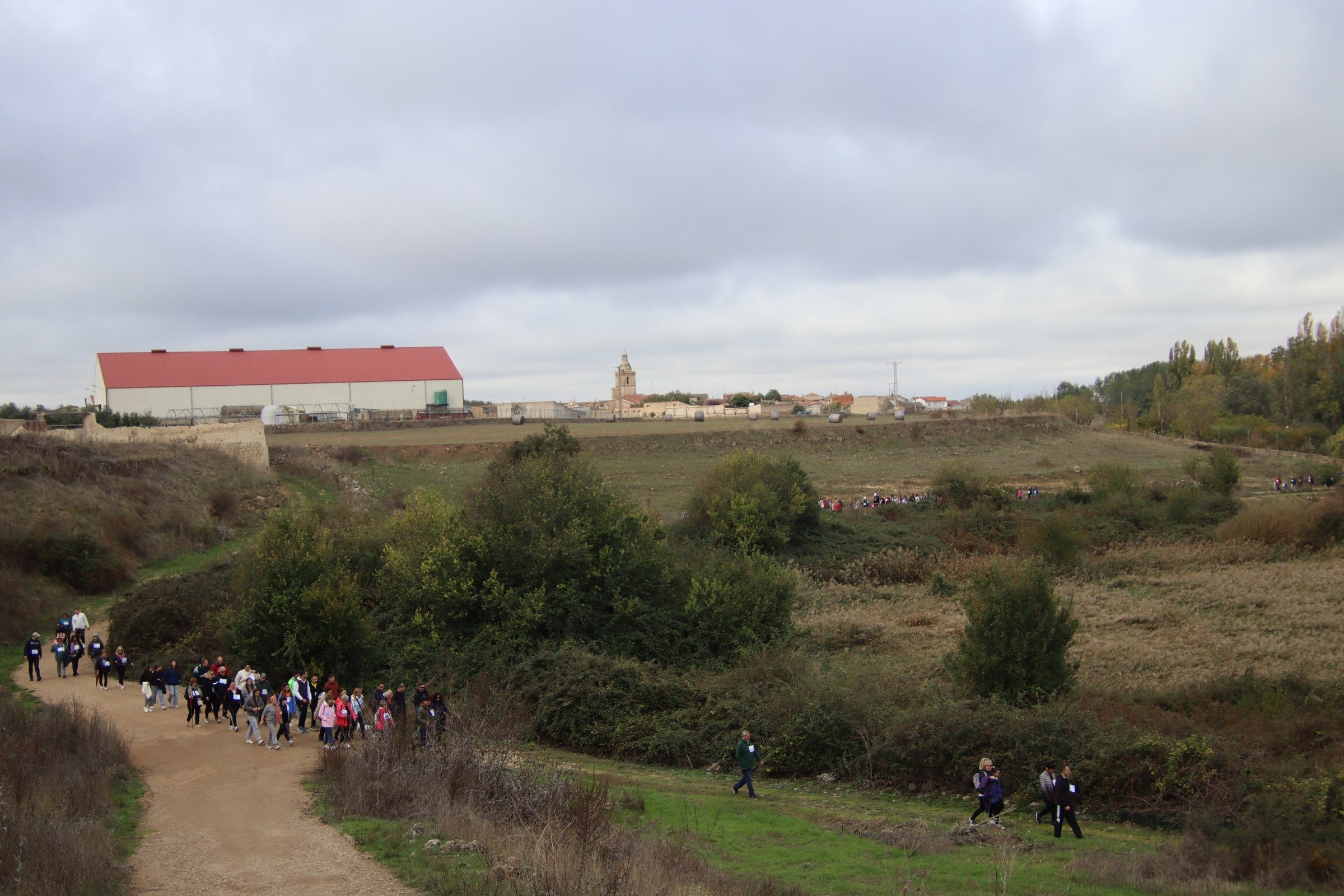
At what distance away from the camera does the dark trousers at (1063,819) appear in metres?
13.9

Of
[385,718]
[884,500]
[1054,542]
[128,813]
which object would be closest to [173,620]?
[385,718]

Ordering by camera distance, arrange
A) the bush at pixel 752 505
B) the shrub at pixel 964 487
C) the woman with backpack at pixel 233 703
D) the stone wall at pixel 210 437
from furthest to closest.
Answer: the shrub at pixel 964 487 < the stone wall at pixel 210 437 < the bush at pixel 752 505 < the woman with backpack at pixel 233 703

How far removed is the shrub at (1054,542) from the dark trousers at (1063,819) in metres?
34.6

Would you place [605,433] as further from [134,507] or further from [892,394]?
[892,394]

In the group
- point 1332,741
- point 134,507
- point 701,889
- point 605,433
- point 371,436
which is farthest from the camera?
point 605,433

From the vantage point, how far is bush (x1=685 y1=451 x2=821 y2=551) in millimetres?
46531

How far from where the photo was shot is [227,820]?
13.4 m

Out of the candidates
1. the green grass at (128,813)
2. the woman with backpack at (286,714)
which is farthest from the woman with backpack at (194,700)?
the green grass at (128,813)

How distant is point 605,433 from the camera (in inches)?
3339

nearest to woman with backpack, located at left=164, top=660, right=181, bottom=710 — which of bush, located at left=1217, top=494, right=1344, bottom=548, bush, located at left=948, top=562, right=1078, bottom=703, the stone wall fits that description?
bush, located at left=948, top=562, right=1078, bottom=703

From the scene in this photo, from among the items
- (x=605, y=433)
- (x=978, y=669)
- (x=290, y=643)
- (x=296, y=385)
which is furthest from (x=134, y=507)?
(x=296, y=385)

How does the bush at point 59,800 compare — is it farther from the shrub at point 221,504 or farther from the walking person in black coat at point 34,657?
the shrub at point 221,504

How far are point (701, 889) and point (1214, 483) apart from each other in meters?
63.2

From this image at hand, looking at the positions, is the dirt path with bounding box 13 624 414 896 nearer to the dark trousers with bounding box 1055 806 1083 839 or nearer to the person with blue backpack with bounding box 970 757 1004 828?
the person with blue backpack with bounding box 970 757 1004 828
